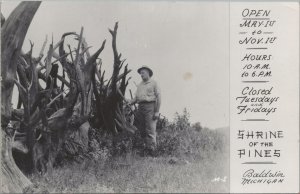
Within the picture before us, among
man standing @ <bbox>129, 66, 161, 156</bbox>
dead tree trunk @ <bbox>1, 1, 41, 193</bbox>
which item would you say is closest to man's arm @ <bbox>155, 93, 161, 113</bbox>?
man standing @ <bbox>129, 66, 161, 156</bbox>

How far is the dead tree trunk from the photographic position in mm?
5770

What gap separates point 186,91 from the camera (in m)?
6.48

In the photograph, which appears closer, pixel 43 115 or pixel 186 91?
pixel 43 115

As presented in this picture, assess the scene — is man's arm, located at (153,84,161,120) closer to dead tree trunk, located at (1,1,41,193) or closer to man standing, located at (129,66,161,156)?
man standing, located at (129,66,161,156)

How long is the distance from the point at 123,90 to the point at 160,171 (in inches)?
53.0

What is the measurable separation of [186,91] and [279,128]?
136 cm

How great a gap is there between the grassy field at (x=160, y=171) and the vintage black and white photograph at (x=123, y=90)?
0.01 metres

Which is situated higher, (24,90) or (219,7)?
(219,7)

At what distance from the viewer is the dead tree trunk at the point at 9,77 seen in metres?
5.77

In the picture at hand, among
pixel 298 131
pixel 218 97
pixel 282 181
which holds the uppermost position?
pixel 218 97

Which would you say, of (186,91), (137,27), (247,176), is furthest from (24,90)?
(247,176)

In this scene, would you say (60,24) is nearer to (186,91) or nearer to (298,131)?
(186,91)

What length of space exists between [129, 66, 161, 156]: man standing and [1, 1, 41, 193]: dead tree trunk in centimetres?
177

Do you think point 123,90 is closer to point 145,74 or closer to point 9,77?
point 145,74
